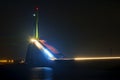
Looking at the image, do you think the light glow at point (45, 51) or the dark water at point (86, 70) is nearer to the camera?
the dark water at point (86, 70)

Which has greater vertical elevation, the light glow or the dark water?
the light glow

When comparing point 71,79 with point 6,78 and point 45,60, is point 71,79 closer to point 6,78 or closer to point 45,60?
point 45,60

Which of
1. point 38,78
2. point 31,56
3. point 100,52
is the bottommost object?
point 38,78

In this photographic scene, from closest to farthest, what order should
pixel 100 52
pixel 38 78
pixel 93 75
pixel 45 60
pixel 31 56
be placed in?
pixel 38 78 < pixel 93 75 < pixel 45 60 < pixel 31 56 < pixel 100 52

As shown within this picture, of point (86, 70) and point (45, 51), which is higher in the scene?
point (45, 51)

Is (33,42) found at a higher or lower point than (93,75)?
higher

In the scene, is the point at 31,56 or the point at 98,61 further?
the point at 31,56

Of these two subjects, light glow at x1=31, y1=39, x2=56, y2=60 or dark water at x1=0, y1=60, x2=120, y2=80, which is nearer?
dark water at x1=0, y1=60, x2=120, y2=80

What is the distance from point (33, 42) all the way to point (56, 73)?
65.2 inches

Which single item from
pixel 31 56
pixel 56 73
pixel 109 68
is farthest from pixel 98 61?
pixel 31 56

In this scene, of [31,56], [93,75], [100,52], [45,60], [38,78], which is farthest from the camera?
[100,52]

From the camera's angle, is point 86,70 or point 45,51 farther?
point 45,51

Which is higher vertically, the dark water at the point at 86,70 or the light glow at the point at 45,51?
the light glow at the point at 45,51

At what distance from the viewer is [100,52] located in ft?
67.9
